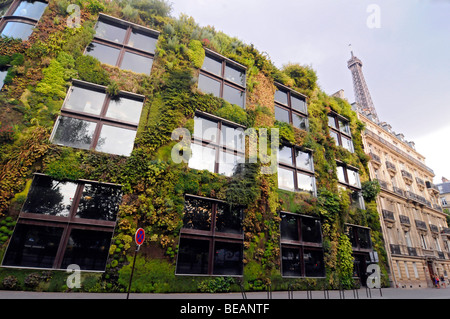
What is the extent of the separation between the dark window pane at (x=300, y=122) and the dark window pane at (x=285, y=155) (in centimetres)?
309

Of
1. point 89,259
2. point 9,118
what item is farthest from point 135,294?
point 9,118

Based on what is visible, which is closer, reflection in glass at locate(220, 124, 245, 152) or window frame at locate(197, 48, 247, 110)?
reflection in glass at locate(220, 124, 245, 152)

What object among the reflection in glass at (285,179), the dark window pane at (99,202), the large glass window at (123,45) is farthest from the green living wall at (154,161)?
the reflection in glass at (285,179)

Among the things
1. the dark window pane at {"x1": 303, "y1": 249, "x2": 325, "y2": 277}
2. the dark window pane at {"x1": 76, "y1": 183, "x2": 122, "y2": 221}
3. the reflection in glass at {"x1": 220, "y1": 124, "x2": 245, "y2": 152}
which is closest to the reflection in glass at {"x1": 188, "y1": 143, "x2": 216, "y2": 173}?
the reflection in glass at {"x1": 220, "y1": 124, "x2": 245, "y2": 152}

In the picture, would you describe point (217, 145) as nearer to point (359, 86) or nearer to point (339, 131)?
point (339, 131)

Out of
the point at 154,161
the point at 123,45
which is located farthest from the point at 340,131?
the point at 123,45

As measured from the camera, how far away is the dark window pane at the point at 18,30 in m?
12.3

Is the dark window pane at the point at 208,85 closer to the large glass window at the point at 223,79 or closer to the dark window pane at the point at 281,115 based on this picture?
the large glass window at the point at 223,79

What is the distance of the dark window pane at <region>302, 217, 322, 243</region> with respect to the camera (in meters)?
15.5

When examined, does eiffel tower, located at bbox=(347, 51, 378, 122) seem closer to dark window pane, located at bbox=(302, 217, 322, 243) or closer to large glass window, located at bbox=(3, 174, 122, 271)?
dark window pane, located at bbox=(302, 217, 322, 243)

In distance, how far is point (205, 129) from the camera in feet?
47.5

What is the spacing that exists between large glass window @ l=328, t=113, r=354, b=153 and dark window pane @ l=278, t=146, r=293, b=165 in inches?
279
